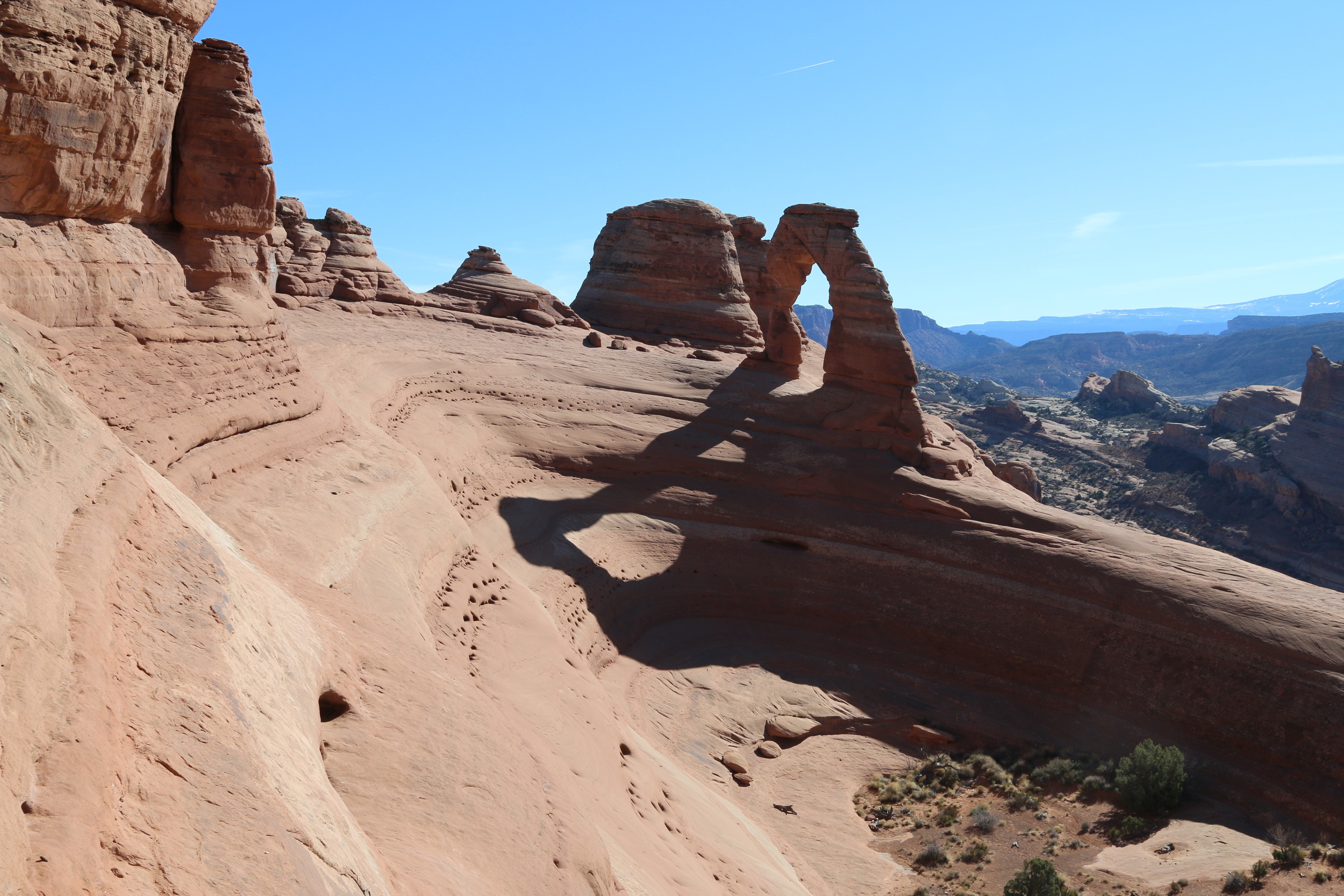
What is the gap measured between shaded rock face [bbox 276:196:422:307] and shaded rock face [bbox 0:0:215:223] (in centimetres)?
1573

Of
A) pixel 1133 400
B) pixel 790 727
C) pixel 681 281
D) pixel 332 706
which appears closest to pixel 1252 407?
A: pixel 1133 400

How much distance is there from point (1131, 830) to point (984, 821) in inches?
89.2

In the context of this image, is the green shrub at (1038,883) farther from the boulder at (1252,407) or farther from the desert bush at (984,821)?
the boulder at (1252,407)

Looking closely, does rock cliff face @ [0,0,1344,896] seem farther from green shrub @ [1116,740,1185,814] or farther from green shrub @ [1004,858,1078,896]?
green shrub @ [1004,858,1078,896]

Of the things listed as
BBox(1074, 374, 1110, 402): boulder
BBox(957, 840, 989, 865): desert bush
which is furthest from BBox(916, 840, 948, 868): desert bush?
BBox(1074, 374, 1110, 402): boulder

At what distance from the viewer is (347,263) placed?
106 ft

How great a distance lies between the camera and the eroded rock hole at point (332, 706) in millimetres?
7039

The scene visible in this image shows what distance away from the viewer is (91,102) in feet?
33.0

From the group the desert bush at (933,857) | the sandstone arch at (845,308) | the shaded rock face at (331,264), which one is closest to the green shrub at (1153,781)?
the desert bush at (933,857)

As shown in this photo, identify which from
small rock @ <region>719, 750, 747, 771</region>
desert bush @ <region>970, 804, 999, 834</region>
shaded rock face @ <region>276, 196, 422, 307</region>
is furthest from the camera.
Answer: shaded rock face @ <region>276, 196, 422, 307</region>

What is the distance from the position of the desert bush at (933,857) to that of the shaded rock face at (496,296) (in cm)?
2229

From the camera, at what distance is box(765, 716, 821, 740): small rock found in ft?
54.9

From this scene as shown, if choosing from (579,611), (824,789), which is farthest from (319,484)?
(824,789)

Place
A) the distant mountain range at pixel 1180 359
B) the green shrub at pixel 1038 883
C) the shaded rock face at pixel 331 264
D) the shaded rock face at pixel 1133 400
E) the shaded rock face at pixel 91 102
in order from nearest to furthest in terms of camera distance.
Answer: the shaded rock face at pixel 91 102 → the green shrub at pixel 1038 883 → the shaded rock face at pixel 331 264 → the shaded rock face at pixel 1133 400 → the distant mountain range at pixel 1180 359
